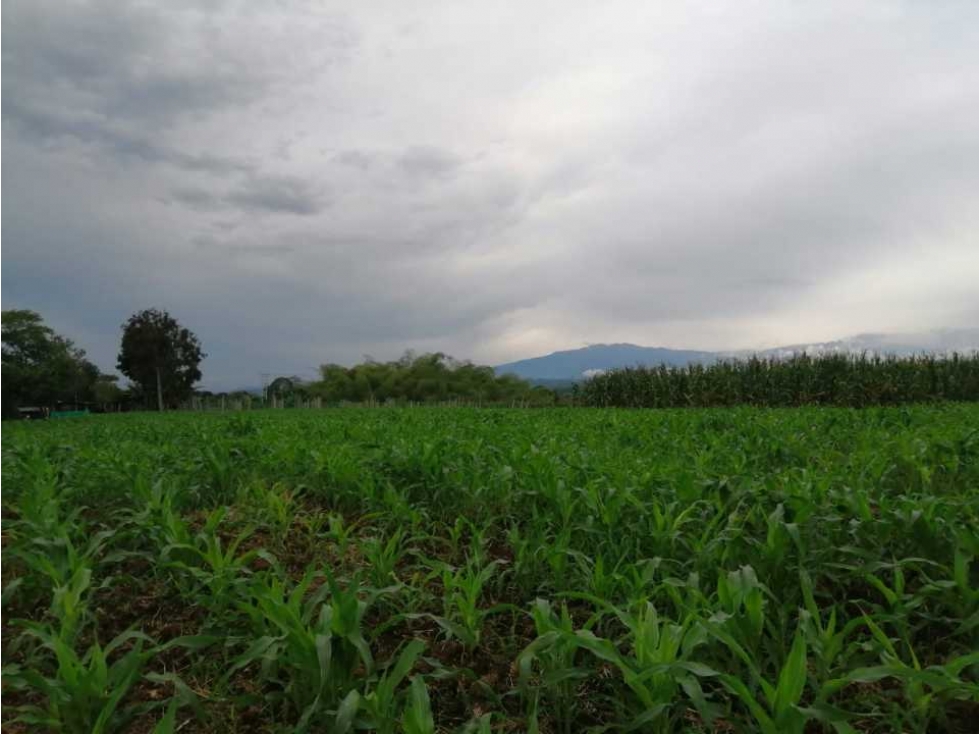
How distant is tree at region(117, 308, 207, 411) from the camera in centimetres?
4612

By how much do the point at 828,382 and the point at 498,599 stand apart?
1989 centimetres

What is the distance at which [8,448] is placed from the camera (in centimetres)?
660

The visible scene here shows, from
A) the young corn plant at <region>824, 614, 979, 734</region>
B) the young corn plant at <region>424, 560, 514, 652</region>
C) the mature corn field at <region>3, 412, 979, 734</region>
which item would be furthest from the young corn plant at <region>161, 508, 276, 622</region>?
the young corn plant at <region>824, 614, 979, 734</region>

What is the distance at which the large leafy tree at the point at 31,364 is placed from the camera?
31.7m

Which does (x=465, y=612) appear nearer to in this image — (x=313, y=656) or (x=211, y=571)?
(x=313, y=656)

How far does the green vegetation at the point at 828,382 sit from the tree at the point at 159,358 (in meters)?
36.8

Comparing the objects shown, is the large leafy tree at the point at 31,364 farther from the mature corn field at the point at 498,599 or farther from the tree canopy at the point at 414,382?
the mature corn field at the point at 498,599

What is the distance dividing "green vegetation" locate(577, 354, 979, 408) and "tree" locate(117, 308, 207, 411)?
36.8 meters

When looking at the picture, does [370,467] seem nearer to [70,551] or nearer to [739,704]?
[70,551]

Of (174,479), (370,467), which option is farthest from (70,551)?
(370,467)

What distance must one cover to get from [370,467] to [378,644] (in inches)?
89.7

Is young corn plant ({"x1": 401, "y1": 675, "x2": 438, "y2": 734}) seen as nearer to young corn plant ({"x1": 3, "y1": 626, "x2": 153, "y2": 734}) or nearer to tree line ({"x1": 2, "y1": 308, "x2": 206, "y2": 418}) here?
young corn plant ({"x1": 3, "y1": 626, "x2": 153, "y2": 734})

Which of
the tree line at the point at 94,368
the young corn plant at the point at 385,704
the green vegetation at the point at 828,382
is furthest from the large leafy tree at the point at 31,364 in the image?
the young corn plant at the point at 385,704

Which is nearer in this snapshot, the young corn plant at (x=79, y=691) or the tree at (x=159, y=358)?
the young corn plant at (x=79, y=691)
